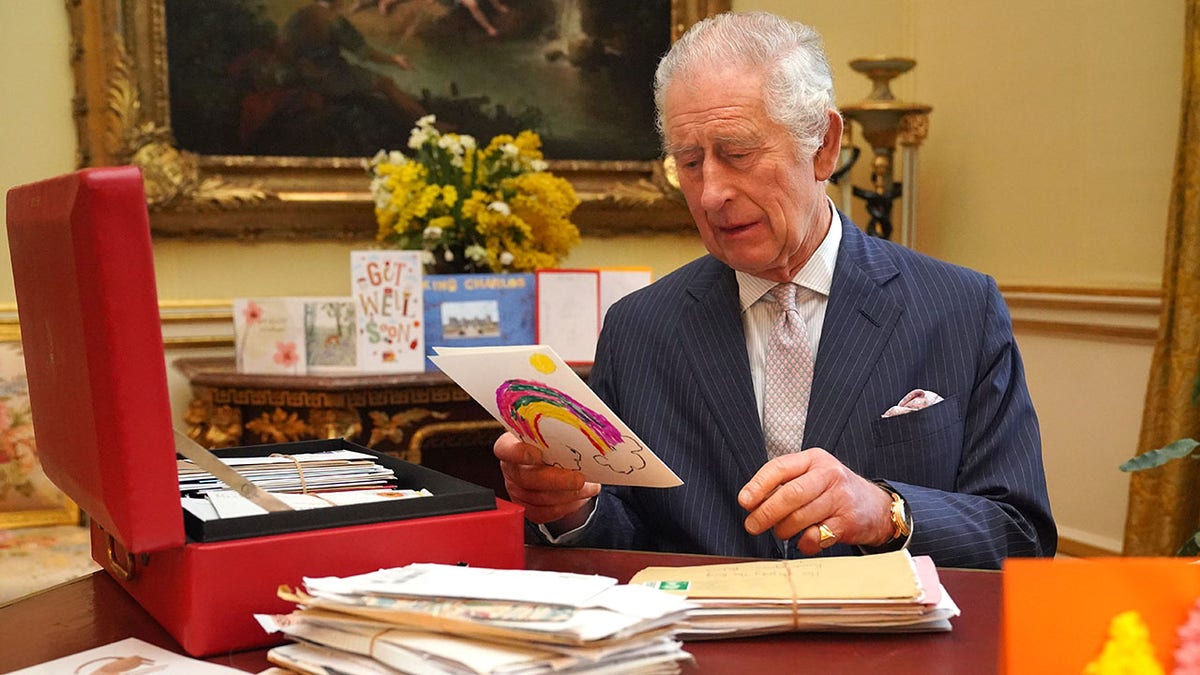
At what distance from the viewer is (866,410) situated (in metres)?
1.76

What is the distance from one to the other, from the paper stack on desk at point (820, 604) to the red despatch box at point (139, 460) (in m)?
0.24

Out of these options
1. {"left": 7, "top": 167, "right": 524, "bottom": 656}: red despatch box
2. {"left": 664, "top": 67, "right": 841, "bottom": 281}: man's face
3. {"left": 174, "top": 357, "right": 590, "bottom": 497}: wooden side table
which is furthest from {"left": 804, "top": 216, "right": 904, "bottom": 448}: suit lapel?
{"left": 174, "top": 357, "right": 590, "bottom": 497}: wooden side table

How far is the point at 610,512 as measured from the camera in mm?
1722

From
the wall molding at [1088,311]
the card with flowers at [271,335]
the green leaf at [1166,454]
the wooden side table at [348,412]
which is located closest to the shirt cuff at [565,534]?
the green leaf at [1166,454]

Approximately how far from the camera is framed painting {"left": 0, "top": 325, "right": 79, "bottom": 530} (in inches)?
129

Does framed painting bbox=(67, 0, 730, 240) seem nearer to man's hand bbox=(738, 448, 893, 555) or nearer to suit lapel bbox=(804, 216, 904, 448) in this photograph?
suit lapel bbox=(804, 216, 904, 448)

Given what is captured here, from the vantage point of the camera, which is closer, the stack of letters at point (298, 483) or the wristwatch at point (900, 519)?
the stack of letters at point (298, 483)

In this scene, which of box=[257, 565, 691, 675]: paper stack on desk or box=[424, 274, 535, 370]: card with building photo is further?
box=[424, 274, 535, 370]: card with building photo

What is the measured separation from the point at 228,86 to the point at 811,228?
2587mm

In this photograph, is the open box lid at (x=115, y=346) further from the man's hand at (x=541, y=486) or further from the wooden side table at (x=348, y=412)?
the wooden side table at (x=348, y=412)

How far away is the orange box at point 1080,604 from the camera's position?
0.75m

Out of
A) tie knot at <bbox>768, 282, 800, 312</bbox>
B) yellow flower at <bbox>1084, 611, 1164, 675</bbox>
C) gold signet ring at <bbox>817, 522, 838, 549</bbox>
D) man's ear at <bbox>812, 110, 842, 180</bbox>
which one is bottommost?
gold signet ring at <bbox>817, 522, 838, 549</bbox>

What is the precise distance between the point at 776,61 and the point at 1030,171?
302cm

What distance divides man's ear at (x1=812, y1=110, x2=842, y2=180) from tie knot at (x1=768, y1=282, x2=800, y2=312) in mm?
180
